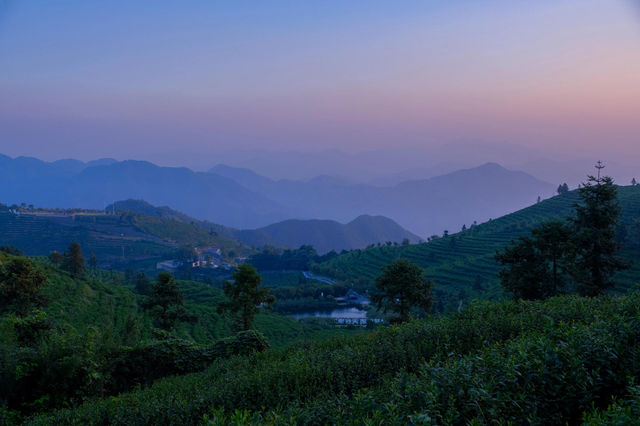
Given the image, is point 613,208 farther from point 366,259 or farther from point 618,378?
point 366,259

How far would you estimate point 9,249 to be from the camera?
39.3 metres

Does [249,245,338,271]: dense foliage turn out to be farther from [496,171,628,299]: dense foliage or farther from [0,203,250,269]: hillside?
[496,171,628,299]: dense foliage

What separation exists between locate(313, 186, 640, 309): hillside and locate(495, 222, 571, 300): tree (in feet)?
58.0

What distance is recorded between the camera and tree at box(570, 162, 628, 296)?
14.3 meters

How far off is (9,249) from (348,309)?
38761 millimetres

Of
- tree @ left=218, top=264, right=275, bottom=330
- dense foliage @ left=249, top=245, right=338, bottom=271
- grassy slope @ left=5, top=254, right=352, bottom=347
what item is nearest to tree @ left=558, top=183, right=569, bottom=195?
dense foliage @ left=249, top=245, right=338, bottom=271

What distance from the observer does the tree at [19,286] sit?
18266 mm

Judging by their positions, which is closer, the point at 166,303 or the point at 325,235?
the point at 166,303

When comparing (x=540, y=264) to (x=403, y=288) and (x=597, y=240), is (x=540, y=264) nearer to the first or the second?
(x=597, y=240)

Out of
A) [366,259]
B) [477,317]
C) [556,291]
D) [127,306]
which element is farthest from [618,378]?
[366,259]

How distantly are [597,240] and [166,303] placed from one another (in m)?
19.3

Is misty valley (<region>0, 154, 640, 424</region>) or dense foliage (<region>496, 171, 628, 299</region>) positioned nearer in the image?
misty valley (<region>0, 154, 640, 424</region>)

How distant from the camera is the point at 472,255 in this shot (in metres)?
53.4

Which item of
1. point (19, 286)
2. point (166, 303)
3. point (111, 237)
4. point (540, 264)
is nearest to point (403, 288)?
point (540, 264)
